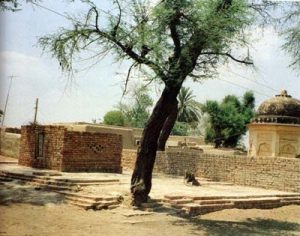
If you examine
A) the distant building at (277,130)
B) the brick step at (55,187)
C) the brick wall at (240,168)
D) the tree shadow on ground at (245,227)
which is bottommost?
the tree shadow on ground at (245,227)

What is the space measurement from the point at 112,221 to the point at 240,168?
9.04 m

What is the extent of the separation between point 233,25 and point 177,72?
5.43 feet

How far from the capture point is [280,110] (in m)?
25.5

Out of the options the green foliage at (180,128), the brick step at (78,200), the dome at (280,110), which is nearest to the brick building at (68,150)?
the brick step at (78,200)

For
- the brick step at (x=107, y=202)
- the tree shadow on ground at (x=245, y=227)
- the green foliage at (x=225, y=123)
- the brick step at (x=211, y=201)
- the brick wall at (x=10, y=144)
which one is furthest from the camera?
the green foliage at (x=225, y=123)

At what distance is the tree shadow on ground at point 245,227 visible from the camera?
998cm

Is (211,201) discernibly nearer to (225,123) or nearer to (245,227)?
(245,227)

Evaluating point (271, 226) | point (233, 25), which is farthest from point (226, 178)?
point (233, 25)

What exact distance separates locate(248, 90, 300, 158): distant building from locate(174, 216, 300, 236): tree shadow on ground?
43.3ft

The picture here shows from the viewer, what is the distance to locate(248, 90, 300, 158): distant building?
2483 cm

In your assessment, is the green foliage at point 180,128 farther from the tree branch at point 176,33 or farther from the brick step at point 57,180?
the tree branch at point 176,33

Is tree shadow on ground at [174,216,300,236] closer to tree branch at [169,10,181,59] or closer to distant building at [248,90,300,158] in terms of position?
tree branch at [169,10,181,59]

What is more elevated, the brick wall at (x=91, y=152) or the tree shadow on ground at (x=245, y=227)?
the brick wall at (x=91, y=152)

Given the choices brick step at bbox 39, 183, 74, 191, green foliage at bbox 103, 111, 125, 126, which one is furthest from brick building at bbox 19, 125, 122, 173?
green foliage at bbox 103, 111, 125, 126
